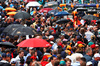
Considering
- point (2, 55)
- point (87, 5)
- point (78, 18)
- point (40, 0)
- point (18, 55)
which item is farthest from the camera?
point (40, 0)

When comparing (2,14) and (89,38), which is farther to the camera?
(2,14)

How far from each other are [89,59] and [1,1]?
19.4m

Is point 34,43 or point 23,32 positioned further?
point 23,32

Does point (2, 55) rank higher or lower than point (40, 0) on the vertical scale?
higher

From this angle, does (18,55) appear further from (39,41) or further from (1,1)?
(1,1)

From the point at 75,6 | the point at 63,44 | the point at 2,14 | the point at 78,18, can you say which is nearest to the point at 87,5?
the point at 75,6

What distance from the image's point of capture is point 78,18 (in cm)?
2117

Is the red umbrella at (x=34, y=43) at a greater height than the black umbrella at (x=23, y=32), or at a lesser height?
greater

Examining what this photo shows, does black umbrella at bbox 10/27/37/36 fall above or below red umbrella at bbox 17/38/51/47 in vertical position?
below

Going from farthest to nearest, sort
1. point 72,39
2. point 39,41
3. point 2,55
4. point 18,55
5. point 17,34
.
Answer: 1. point 17,34
2. point 72,39
3. point 39,41
4. point 18,55
5. point 2,55

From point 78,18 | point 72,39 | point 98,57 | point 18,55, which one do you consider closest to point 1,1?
point 78,18

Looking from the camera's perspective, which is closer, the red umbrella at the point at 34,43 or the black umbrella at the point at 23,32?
the red umbrella at the point at 34,43

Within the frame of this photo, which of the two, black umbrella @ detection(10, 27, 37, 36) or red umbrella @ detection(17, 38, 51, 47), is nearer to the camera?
red umbrella @ detection(17, 38, 51, 47)

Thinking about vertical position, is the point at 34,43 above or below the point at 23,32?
above
